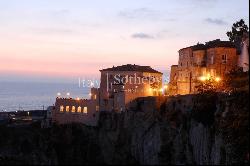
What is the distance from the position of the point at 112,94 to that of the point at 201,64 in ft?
50.4

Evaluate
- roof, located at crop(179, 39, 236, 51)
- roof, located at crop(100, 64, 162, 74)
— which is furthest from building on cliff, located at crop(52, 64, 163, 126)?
roof, located at crop(179, 39, 236, 51)

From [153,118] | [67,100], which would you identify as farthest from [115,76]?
[153,118]

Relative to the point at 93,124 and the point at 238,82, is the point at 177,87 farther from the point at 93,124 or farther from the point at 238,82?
the point at 238,82

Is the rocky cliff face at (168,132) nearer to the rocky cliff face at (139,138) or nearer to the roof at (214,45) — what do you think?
the rocky cliff face at (139,138)

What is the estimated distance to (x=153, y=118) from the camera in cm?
6825

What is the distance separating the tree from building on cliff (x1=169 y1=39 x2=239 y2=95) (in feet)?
7.93

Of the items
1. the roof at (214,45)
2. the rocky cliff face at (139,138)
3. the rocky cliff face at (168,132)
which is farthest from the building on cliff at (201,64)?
the rocky cliff face at (139,138)

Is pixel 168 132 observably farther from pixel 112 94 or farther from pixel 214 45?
pixel 112 94

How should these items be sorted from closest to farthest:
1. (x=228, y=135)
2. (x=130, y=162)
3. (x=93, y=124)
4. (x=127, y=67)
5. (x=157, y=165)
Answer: (x=228, y=135), (x=157, y=165), (x=130, y=162), (x=93, y=124), (x=127, y=67)

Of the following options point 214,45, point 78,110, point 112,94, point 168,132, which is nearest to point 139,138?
point 168,132

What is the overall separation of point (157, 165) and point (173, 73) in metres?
21.6

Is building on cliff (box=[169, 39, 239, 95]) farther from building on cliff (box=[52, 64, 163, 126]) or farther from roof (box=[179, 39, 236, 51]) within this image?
building on cliff (box=[52, 64, 163, 126])

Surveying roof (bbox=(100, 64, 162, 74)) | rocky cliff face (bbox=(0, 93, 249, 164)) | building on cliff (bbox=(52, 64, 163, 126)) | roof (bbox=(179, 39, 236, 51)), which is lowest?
rocky cliff face (bbox=(0, 93, 249, 164))

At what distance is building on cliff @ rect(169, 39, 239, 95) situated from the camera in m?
69.0
